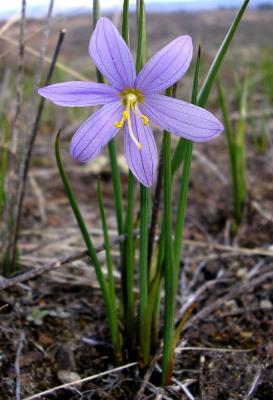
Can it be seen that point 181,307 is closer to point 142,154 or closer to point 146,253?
point 146,253

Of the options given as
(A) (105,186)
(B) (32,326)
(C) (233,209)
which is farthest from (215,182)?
(B) (32,326)

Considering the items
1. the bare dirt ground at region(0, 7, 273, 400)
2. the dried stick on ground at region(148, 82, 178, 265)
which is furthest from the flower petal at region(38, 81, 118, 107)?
the bare dirt ground at region(0, 7, 273, 400)

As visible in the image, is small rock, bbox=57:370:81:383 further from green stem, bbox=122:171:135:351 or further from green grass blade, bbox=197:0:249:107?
green grass blade, bbox=197:0:249:107

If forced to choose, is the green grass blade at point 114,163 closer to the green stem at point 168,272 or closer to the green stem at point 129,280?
the green stem at point 129,280

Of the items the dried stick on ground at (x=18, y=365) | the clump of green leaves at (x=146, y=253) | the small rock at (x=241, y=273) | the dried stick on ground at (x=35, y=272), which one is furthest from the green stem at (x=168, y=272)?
the small rock at (x=241, y=273)

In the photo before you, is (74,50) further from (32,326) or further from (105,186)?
(32,326)

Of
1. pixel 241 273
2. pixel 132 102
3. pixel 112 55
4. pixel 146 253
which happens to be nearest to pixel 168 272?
pixel 146 253
